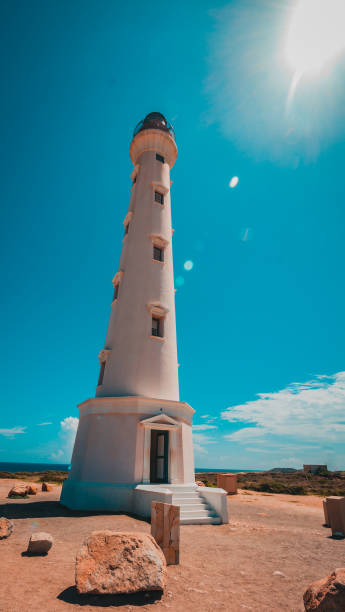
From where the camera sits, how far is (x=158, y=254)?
2047cm

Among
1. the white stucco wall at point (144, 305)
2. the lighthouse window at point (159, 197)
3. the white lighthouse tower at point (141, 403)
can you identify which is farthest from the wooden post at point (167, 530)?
the lighthouse window at point (159, 197)

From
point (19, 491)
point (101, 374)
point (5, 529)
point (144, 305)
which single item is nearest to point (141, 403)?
point (101, 374)

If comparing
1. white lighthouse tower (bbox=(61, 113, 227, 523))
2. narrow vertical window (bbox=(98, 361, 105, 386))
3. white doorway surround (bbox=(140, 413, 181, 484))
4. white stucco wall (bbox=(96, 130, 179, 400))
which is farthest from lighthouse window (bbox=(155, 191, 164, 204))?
white doorway surround (bbox=(140, 413, 181, 484))

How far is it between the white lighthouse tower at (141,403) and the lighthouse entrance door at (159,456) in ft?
0.16

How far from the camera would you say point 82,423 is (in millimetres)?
16703

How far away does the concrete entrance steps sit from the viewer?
1196 centimetres

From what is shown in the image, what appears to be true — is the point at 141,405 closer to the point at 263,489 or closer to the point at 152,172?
the point at 152,172

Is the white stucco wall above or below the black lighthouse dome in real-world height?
below

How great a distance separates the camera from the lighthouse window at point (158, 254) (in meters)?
20.3

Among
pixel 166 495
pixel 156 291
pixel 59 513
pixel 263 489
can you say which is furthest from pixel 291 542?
pixel 263 489

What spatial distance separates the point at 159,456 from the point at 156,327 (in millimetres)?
7002

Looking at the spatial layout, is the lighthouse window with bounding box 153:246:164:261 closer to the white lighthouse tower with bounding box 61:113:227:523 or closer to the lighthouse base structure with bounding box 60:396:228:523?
the white lighthouse tower with bounding box 61:113:227:523

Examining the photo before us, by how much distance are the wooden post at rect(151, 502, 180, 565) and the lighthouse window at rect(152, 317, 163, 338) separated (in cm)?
1136

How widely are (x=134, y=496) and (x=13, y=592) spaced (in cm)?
926
